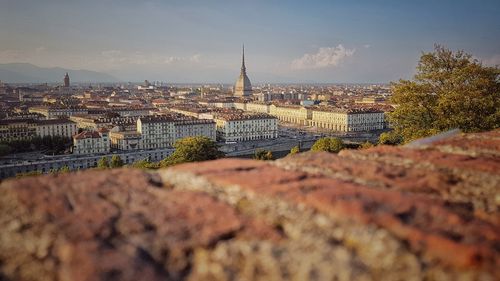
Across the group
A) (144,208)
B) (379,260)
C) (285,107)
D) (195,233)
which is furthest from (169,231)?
(285,107)

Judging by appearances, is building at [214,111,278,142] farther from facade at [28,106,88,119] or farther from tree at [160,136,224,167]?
facade at [28,106,88,119]

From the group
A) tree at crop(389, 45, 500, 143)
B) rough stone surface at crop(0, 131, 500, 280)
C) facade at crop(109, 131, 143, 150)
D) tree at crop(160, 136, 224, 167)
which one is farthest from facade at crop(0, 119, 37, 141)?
rough stone surface at crop(0, 131, 500, 280)

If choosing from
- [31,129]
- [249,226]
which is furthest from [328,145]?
[31,129]

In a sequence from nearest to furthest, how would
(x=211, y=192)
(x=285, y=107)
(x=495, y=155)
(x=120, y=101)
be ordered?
(x=211, y=192) → (x=495, y=155) → (x=285, y=107) → (x=120, y=101)

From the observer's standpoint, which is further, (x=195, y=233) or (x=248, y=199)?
(x=248, y=199)

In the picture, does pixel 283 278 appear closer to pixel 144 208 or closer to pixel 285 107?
pixel 144 208

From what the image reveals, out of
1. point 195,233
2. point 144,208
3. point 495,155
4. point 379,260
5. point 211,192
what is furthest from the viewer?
point 495,155

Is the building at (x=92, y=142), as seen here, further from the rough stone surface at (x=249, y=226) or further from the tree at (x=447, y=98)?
the rough stone surface at (x=249, y=226)
